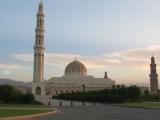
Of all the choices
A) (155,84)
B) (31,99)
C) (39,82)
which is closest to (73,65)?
(39,82)

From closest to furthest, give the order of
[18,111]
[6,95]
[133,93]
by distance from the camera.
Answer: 1. [18,111]
2. [6,95]
3. [133,93]

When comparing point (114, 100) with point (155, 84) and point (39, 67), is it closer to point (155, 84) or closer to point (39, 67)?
point (39, 67)

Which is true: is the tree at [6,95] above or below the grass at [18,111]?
above

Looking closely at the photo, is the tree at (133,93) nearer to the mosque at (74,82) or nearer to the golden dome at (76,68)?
the mosque at (74,82)

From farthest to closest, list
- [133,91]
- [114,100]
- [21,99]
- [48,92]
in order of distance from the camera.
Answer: [48,92] < [133,91] < [114,100] < [21,99]

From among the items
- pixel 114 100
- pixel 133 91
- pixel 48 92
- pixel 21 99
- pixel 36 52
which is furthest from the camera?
pixel 48 92

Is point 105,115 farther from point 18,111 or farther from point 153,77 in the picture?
point 153,77

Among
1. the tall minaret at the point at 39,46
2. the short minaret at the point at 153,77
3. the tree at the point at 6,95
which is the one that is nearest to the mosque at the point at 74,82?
the short minaret at the point at 153,77

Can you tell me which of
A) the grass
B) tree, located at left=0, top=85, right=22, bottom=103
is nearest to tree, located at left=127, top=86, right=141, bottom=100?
tree, located at left=0, top=85, right=22, bottom=103

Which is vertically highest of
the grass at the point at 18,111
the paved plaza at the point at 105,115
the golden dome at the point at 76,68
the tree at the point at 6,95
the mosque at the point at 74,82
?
the golden dome at the point at 76,68

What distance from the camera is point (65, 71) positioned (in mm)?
102625

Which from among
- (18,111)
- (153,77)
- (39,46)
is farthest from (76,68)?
(18,111)

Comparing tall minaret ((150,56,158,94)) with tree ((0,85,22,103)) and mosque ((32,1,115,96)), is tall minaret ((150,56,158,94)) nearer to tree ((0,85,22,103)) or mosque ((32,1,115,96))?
mosque ((32,1,115,96))

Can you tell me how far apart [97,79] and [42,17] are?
3013cm
